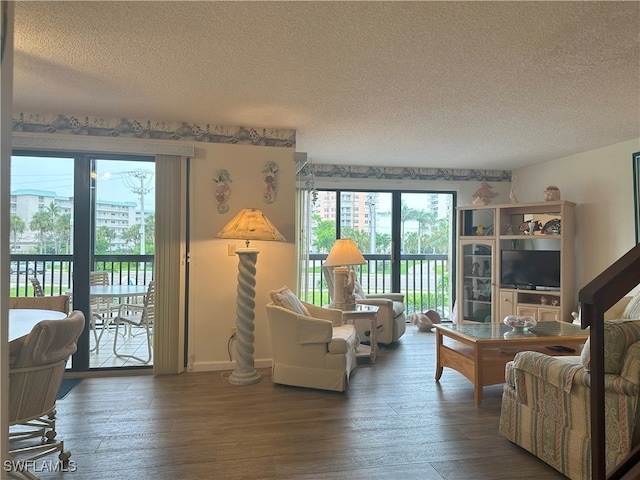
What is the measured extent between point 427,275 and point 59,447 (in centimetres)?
507

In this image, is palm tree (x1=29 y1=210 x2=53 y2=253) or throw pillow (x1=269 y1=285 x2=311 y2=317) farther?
palm tree (x1=29 y1=210 x2=53 y2=253)

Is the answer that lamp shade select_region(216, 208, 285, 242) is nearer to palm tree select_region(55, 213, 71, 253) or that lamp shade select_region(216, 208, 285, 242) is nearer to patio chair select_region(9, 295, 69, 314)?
patio chair select_region(9, 295, 69, 314)

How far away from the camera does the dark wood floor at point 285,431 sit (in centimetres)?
213

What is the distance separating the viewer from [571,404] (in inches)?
80.2

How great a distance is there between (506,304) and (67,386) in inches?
194

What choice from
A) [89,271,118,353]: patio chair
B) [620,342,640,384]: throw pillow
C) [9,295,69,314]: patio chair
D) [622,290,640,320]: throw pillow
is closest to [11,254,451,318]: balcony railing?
[89,271,118,353]: patio chair

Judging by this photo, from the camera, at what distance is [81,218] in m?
3.71

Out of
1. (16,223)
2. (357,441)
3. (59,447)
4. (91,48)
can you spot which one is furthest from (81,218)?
(357,441)

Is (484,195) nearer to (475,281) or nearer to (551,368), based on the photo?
(475,281)

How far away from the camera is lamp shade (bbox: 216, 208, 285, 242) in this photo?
3402 millimetres

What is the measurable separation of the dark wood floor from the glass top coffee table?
0.65 feet

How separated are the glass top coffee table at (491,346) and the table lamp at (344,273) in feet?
3.30

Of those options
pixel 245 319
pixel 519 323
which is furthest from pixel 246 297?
pixel 519 323

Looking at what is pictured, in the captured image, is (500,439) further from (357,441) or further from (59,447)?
(59,447)
